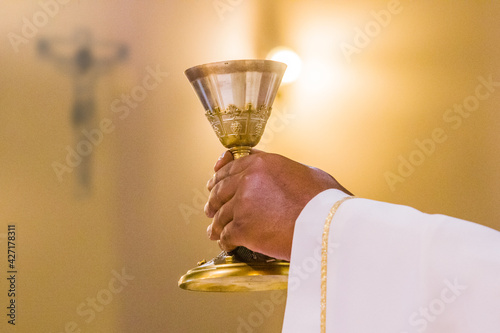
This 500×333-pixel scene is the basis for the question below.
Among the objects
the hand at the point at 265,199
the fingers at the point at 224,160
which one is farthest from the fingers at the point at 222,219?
the fingers at the point at 224,160

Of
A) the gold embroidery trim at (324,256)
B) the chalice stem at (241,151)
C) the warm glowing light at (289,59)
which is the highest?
the warm glowing light at (289,59)

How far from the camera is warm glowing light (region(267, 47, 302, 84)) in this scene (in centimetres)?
206

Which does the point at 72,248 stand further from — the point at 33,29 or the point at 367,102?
the point at 367,102

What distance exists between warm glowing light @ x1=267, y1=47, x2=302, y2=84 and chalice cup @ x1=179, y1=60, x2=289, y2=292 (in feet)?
2.97

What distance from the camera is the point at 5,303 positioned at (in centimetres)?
192

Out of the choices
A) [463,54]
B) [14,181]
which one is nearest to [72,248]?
[14,181]

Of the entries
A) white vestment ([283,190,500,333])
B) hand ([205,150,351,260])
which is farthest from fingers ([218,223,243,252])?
white vestment ([283,190,500,333])

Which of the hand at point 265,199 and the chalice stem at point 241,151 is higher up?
the chalice stem at point 241,151

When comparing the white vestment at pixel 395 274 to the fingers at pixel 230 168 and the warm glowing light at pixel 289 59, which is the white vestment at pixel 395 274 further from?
the warm glowing light at pixel 289 59

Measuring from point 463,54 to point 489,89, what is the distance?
143 millimetres

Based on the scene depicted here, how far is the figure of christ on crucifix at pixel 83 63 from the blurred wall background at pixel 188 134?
20mm

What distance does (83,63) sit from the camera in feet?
6.82

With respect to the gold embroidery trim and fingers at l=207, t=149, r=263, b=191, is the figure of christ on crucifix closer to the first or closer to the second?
fingers at l=207, t=149, r=263, b=191

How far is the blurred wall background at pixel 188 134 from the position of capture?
1963mm
